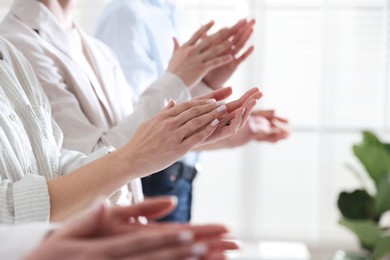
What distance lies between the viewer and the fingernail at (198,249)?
80cm

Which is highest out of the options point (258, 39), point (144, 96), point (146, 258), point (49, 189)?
point (258, 39)

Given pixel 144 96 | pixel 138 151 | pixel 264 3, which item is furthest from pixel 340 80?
pixel 138 151

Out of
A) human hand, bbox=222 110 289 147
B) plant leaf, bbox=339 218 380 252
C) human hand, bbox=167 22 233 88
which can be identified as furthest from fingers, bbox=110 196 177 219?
plant leaf, bbox=339 218 380 252

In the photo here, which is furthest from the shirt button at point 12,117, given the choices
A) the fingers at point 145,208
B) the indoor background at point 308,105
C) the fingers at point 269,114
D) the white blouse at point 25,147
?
the indoor background at point 308,105

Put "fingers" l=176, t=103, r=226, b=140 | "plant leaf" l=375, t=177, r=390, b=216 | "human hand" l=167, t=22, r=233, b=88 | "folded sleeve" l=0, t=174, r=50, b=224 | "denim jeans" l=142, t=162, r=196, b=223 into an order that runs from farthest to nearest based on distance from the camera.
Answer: "plant leaf" l=375, t=177, r=390, b=216 < "denim jeans" l=142, t=162, r=196, b=223 < "human hand" l=167, t=22, r=233, b=88 < "fingers" l=176, t=103, r=226, b=140 < "folded sleeve" l=0, t=174, r=50, b=224

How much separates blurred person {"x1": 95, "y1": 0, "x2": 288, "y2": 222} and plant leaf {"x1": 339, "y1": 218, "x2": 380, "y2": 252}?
1.28 metres

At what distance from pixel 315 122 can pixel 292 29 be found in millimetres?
508

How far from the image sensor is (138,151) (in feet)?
4.78

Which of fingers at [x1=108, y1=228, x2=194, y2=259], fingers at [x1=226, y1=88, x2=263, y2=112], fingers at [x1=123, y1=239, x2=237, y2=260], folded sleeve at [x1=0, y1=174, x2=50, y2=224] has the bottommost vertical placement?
fingers at [x1=123, y1=239, x2=237, y2=260]

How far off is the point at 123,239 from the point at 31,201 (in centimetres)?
62

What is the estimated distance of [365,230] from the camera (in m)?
3.75

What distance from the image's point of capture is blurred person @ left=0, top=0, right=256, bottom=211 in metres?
1.89

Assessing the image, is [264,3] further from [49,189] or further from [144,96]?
[49,189]

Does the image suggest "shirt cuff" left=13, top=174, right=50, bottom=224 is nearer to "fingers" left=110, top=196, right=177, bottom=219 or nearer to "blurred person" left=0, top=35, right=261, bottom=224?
"blurred person" left=0, top=35, right=261, bottom=224
